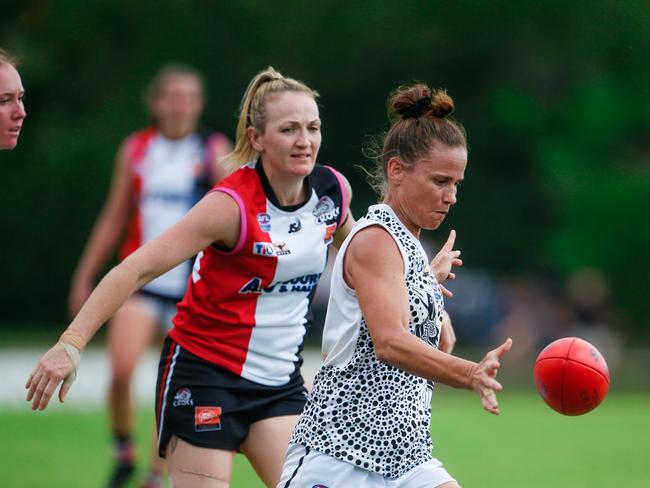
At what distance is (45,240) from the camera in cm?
2558

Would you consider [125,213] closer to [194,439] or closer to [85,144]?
[194,439]

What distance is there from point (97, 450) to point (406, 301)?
21.0ft

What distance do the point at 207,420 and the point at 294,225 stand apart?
0.91 meters

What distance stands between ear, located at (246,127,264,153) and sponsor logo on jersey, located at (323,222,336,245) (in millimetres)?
455

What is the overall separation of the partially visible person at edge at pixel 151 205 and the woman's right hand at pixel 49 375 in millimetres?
2934

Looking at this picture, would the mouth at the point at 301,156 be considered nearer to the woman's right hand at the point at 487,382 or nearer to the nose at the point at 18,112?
the nose at the point at 18,112

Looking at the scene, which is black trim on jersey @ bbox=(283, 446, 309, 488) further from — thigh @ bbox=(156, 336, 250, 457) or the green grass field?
the green grass field

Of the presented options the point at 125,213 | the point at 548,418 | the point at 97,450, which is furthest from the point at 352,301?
the point at 548,418

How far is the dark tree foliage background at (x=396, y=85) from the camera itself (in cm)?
2525

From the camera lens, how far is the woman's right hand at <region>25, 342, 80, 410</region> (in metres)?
4.40

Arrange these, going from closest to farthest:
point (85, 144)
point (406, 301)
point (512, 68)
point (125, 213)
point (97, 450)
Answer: point (406, 301) < point (125, 213) < point (97, 450) < point (85, 144) < point (512, 68)

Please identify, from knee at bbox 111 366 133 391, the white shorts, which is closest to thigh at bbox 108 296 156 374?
knee at bbox 111 366 133 391

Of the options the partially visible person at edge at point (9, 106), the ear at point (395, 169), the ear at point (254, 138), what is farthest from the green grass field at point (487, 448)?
the ear at point (395, 169)

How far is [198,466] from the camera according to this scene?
5.01 meters
